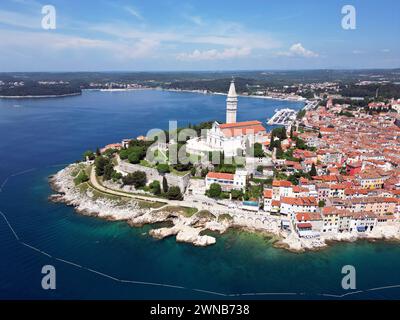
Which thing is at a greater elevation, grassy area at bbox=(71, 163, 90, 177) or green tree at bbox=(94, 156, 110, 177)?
green tree at bbox=(94, 156, 110, 177)

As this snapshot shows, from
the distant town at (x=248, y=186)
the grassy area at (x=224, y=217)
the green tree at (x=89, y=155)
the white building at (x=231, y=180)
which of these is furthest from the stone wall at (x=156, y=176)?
the green tree at (x=89, y=155)

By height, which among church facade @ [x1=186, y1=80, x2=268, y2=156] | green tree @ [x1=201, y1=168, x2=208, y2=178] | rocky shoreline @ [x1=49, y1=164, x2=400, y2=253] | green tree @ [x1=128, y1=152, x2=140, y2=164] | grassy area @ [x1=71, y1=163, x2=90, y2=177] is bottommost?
rocky shoreline @ [x1=49, y1=164, x2=400, y2=253]

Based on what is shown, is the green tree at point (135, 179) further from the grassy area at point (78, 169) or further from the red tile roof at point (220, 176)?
the grassy area at point (78, 169)

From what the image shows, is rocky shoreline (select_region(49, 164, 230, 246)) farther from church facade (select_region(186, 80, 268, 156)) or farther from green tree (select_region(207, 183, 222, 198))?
church facade (select_region(186, 80, 268, 156))

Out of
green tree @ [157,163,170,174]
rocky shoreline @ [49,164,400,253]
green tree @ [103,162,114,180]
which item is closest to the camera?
rocky shoreline @ [49,164,400,253]

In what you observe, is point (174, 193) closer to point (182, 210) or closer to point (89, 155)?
point (182, 210)

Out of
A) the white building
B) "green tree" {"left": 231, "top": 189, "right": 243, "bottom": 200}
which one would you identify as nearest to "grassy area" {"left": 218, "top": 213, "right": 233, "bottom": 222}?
"green tree" {"left": 231, "top": 189, "right": 243, "bottom": 200}
